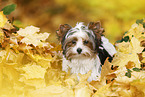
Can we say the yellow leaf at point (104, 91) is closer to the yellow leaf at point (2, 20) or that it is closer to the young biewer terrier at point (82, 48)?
the young biewer terrier at point (82, 48)

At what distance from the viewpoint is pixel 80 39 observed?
2793 mm

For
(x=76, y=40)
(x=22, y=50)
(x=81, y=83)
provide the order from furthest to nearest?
(x=76, y=40)
(x=22, y=50)
(x=81, y=83)

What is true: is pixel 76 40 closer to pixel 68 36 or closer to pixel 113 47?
pixel 68 36

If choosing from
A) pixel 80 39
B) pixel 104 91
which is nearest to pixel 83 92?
pixel 104 91

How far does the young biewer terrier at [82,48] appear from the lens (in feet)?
9.16

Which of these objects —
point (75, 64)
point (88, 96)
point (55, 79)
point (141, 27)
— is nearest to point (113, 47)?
point (141, 27)

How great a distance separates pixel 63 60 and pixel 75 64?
18cm

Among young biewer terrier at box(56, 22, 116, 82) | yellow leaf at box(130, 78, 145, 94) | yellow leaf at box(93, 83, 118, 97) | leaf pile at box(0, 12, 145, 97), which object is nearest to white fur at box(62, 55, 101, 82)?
young biewer terrier at box(56, 22, 116, 82)

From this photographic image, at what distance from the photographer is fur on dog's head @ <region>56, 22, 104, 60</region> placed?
2781mm

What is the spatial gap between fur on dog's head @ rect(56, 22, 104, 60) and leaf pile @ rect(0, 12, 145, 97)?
0.29 m

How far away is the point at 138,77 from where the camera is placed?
6.60ft

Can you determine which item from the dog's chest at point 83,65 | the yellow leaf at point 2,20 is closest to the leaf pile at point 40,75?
the yellow leaf at point 2,20

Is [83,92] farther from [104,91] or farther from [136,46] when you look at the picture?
[136,46]

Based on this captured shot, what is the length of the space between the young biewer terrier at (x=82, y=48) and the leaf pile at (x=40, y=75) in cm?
27
